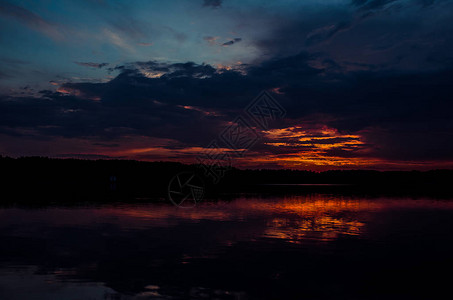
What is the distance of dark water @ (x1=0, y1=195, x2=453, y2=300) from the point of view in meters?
14.2

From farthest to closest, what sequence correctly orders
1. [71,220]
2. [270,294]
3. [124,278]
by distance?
[71,220] → [124,278] → [270,294]

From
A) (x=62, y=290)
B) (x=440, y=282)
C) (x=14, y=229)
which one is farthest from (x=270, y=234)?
(x=14, y=229)

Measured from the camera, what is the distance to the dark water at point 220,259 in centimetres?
1418

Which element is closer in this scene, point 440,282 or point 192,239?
point 440,282

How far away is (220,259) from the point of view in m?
19.0

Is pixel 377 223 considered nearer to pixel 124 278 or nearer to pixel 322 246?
pixel 322 246

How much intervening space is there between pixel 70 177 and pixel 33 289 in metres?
163

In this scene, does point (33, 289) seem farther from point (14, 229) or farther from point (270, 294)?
point (14, 229)

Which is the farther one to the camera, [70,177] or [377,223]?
[70,177]

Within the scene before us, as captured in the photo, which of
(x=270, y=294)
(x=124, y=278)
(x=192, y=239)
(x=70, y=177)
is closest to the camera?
(x=270, y=294)

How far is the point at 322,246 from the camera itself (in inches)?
894

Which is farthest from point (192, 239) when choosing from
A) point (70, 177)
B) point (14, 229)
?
point (70, 177)

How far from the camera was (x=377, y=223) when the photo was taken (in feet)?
112

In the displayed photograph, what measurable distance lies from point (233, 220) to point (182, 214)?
6.69 metres
